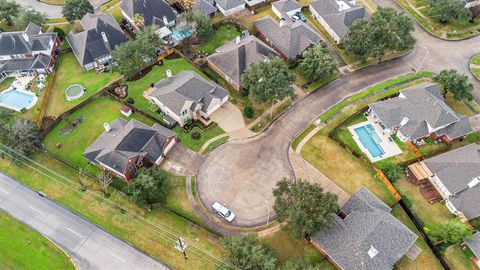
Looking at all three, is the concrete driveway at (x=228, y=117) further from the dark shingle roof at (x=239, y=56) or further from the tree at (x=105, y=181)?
the tree at (x=105, y=181)

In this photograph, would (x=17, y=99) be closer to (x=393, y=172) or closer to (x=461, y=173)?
(x=393, y=172)

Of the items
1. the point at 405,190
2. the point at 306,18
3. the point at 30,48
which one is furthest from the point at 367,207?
the point at 30,48

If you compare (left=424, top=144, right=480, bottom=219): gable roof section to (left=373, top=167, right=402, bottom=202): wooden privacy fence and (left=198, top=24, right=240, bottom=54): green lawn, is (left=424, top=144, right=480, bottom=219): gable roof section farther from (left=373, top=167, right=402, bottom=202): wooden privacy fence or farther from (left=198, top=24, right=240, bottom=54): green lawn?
(left=198, top=24, right=240, bottom=54): green lawn

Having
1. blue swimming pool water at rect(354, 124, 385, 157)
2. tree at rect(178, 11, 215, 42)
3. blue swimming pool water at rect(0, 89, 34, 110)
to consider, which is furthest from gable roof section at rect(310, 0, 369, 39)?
blue swimming pool water at rect(0, 89, 34, 110)

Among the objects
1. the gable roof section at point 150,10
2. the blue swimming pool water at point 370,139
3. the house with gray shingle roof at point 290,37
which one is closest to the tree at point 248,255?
the blue swimming pool water at point 370,139

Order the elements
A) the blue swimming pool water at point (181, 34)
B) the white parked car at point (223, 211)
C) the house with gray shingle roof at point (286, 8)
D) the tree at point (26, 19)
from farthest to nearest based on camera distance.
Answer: the house with gray shingle roof at point (286, 8)
the blue swimming pool water at point (181, 34)
the tree at point (26, 19)
the white parked car at point (223, 211)

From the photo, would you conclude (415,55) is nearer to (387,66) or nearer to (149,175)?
(387,66)
